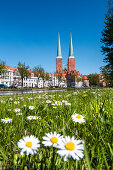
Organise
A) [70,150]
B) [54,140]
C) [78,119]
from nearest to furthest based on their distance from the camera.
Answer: [70,150] → [54,140] → [78,119]

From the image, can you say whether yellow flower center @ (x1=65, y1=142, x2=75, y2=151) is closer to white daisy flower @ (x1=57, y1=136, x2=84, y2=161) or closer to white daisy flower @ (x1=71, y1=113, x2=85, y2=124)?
white daisy flower @ (x1=57, y1=136, x2=84, y2=161)

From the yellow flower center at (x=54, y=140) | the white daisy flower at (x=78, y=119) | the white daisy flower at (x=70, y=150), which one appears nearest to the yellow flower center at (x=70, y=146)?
the white daisy flower at (x=70, y=150)

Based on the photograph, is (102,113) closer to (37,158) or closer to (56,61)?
(37,158)

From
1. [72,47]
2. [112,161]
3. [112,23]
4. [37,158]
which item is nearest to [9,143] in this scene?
[37,158]

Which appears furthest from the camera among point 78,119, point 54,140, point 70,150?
point 78,119

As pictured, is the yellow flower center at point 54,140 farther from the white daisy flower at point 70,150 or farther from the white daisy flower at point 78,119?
the white daisy flower at point 78,119

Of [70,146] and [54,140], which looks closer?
[70,146]

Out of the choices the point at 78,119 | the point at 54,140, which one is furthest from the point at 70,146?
the point at 78,119

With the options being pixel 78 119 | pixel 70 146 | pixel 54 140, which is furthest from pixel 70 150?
pixel 78 119

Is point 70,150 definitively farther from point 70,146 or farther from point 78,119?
point 78,119

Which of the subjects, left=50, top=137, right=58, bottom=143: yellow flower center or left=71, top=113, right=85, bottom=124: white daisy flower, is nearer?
left=50, top=137, right=58, bottom=143: yellow flower center

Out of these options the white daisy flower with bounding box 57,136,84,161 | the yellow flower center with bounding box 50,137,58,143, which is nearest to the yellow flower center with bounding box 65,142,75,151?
the white daisy flower with bounding box 57,136,84,161

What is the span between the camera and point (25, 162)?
→ 0.94 metres

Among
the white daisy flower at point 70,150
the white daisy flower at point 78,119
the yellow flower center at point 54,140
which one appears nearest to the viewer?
the white daisy flower at point 70,150
